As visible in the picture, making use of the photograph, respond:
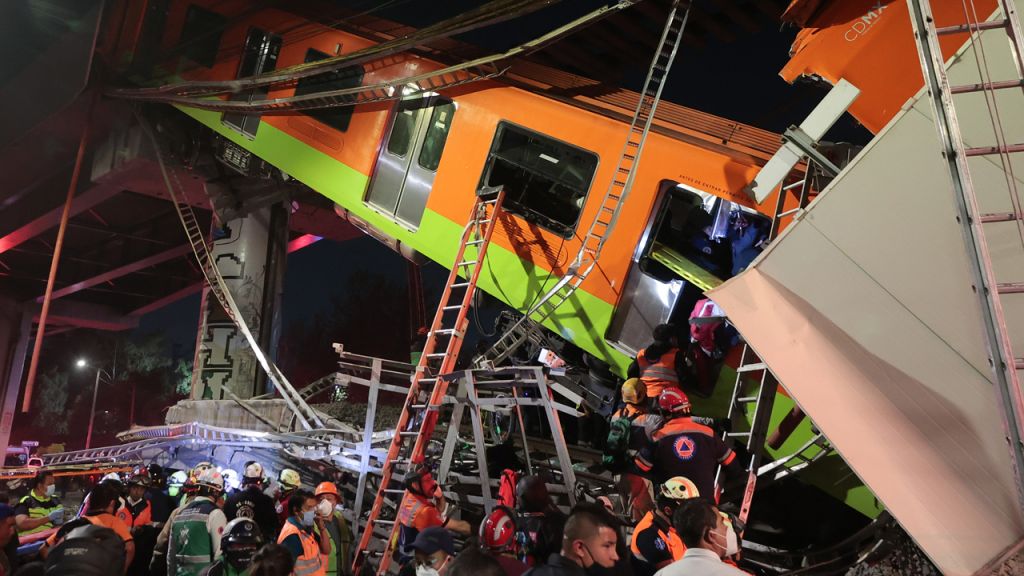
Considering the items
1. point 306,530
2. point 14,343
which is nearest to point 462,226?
point 306,530

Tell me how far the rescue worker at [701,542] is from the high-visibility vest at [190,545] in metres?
3.93

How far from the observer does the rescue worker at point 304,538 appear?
17.0 feet

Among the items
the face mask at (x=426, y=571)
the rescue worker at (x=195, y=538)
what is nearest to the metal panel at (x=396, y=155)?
the rescue worker at (x=195, y=538)

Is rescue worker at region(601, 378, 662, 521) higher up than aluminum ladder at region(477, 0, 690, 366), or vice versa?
aluminum ladder at region(477, 0, 690, 366)

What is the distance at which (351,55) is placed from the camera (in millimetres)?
9594

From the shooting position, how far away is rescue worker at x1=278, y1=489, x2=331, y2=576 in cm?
518

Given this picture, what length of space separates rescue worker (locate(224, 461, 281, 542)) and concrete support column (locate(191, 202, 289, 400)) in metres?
8.29

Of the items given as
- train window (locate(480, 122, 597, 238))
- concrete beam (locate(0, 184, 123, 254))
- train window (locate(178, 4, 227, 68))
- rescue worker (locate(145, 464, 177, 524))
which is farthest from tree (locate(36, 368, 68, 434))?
train window (locate(480, 122, 597, 238))

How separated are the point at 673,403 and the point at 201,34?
11225 millimetres

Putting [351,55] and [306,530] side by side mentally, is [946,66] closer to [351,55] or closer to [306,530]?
[306,530]

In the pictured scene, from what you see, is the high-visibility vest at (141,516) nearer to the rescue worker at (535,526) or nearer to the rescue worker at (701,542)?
the rescue worker at (535,526)

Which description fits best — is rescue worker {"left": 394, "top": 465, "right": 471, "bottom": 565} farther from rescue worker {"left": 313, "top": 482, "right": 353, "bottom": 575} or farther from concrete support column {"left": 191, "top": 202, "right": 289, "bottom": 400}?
concrete support column {"left": 191, "top": 202, "right": 289, "bottom": 400}

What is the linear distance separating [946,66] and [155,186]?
17.5 m

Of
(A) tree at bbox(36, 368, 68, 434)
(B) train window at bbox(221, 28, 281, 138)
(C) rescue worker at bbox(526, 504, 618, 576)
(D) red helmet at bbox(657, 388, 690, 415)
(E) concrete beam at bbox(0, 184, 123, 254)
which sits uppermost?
(B) train window at bbox(221, 28, 281, 138)
